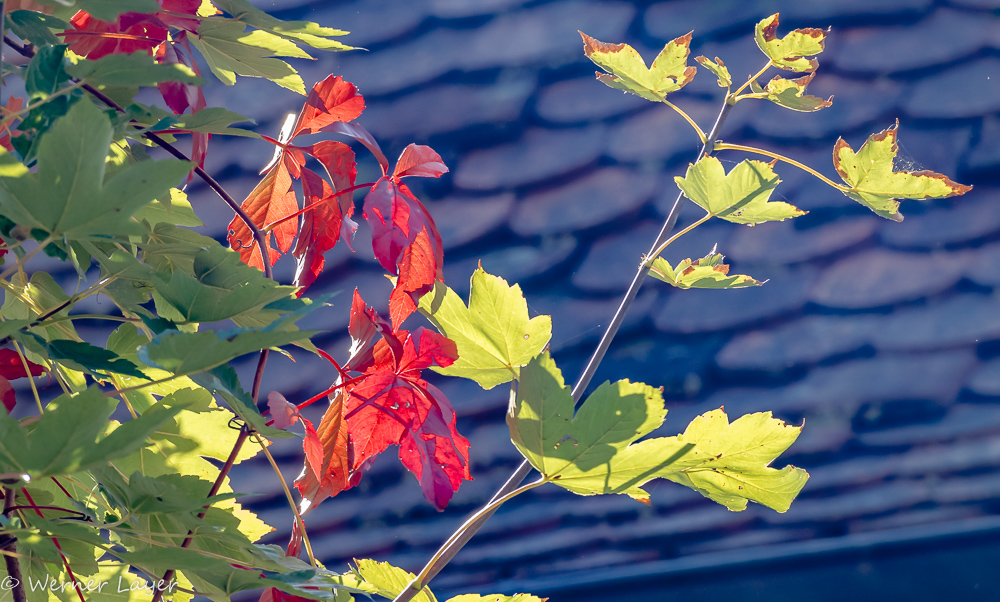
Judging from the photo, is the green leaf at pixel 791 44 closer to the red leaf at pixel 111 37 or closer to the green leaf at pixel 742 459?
the green leaf at pixel 742 459

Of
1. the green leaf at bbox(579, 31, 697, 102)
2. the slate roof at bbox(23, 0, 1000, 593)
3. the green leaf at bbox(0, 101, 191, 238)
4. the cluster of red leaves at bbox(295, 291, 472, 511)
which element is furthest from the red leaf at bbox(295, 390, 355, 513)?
the slate roof at bbox(23, 0, 1000, 593)

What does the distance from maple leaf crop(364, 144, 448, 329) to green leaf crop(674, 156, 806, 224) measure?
0.17 meters

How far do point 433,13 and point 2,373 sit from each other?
3.03 ft

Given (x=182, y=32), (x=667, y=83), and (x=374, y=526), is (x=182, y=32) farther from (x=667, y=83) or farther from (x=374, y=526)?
(x=374, y=526)

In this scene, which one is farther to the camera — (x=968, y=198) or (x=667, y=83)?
(x=968, y=198)

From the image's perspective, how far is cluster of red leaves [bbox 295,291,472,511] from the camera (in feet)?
1.30

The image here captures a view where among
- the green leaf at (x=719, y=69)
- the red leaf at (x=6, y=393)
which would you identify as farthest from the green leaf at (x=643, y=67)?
the red leaf at (x=6, y=393)

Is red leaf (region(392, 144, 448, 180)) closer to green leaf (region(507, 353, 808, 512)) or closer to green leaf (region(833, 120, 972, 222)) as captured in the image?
green leaf (region(507, 353, 808, 512))

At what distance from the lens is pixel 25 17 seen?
323 millimetres

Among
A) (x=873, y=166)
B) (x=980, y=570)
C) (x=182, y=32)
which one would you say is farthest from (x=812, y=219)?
(x=182, y=32)

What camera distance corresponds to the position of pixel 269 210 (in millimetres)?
473

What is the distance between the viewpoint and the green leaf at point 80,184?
0.71 feet

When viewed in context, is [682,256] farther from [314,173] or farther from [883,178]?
[314,173]

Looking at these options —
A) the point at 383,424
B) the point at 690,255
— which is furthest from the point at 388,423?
the point at 690,255
